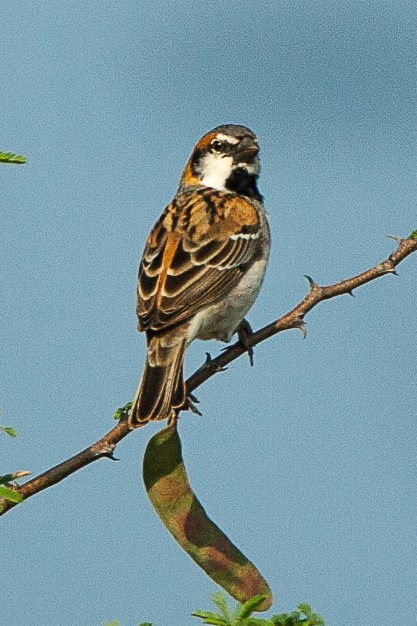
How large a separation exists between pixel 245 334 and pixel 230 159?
143 centimetres

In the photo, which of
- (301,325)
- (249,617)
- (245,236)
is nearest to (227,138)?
(245,236)

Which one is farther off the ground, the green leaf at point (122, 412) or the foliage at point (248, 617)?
the green leaf at point (122, 412)

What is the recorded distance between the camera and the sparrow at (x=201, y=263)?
4371 mm

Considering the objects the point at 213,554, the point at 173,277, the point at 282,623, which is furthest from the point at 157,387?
the point at 282,623

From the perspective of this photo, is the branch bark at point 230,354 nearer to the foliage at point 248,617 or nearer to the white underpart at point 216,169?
the foliage at point 248,617

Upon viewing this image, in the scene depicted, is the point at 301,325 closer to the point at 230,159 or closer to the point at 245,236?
the point at 245,236

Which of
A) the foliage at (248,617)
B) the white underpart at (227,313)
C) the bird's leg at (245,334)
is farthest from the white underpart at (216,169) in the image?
the foliage at (248,617)

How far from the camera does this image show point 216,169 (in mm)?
5949

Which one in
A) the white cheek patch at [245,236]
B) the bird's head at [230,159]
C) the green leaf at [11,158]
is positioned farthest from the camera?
the bird's head at [230,159]

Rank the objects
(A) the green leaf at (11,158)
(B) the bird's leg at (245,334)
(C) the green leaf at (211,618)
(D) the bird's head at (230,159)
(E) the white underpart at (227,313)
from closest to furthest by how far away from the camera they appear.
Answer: (C) the green leaf at (211,618), (A) the green leaf at (11,158), (B) the bird's leg at (245,334), (E) the white underpart at (227,313), (D) the bird's head at (230,159)

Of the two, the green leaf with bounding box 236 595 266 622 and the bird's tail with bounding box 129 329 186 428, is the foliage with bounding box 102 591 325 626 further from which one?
the bird's tail with bounding box 129 329 186 428

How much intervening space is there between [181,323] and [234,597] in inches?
76.7

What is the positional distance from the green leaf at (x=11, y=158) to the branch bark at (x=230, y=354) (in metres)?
0.74

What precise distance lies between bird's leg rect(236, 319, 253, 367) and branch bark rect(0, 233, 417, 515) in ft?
0.09
